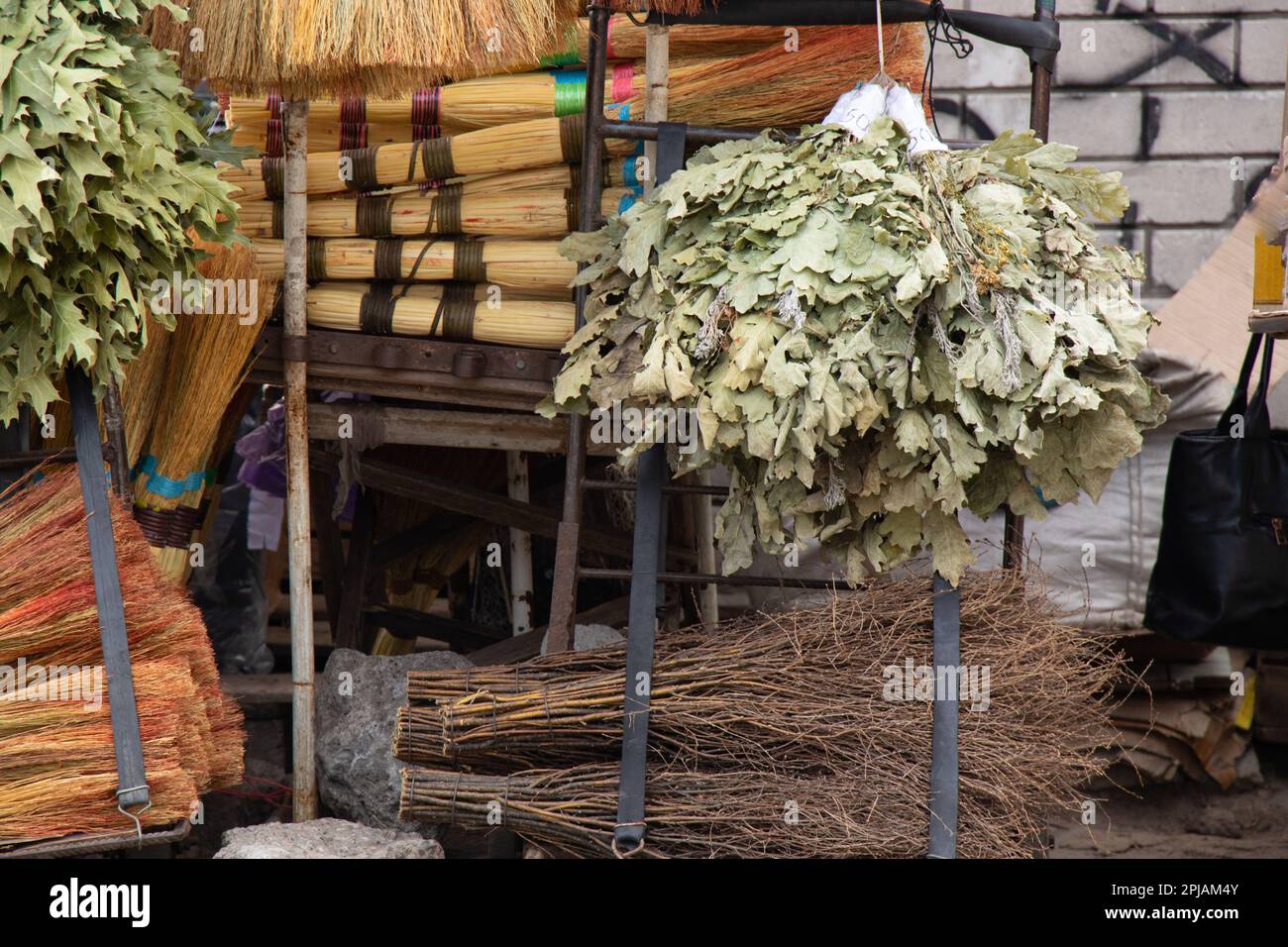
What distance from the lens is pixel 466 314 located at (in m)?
3.82

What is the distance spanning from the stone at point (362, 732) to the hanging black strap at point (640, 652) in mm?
1157

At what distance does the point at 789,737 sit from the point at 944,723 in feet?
1.22

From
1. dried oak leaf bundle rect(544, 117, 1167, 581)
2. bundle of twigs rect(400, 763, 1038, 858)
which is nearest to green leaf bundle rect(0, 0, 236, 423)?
dried oak leaf bundle rect(544, 117, 1167, 581)

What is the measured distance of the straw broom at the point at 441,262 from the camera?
3.77 m

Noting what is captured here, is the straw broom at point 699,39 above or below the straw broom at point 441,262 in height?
above

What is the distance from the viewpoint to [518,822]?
310cm

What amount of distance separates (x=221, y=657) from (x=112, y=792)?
3.20 meters

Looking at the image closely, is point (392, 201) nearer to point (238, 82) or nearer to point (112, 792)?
point (238, 82)

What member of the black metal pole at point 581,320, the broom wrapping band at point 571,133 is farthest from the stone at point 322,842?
the broom wrapping band at point 571,133

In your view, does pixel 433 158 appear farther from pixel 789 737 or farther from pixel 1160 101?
pixel 1160 101

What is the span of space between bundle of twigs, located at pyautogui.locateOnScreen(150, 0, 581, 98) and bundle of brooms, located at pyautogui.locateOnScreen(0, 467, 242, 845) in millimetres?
1210

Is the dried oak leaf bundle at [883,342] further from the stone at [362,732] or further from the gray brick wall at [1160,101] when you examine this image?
the gray brick wall at [1160,101]

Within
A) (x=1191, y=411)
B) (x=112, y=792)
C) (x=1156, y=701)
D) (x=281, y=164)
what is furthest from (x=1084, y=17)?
(x=112, y=792)

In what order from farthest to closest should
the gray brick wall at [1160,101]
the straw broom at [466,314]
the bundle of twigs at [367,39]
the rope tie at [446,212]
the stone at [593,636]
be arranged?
the gray brick wall at [1160,101], the stone at [593,636], the rope tie at [446,212], the straw broom at [466,314], the bundle of twigs at [367,39]
